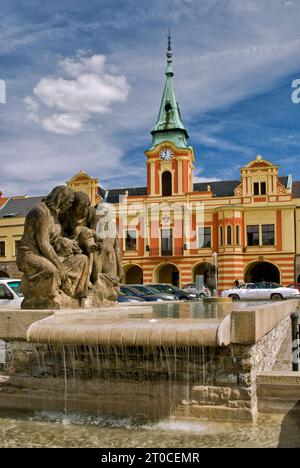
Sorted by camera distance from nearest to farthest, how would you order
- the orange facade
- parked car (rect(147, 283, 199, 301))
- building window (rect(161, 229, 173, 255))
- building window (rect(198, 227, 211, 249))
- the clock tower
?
parked car (rect(147, 283, 199, 301))
the orange facade
building window (rect(198, 227, 211, 249))
building window (rect(161, 229, 173, 255))
the clock tower

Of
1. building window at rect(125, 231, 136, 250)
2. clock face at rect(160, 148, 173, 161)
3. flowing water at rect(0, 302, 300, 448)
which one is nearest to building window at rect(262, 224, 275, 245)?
clock face at rect(160, 148, 173, 161)

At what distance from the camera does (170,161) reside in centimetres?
5125

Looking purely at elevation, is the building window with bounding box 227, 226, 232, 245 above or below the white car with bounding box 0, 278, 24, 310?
above

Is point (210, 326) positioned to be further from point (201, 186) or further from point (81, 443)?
point (201, 186)

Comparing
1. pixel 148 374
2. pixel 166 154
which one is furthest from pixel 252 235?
pixel 148 374

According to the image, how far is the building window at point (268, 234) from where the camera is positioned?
47500mm

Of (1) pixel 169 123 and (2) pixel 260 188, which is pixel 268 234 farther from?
(1) pixel 169 123

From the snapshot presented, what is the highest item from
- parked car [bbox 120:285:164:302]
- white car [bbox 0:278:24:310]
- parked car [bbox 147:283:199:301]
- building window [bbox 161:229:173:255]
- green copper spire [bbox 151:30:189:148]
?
green copper spire [bbox 151:30:189:148]

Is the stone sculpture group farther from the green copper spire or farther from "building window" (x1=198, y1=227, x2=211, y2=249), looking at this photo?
the green copper spire

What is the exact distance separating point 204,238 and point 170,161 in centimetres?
824

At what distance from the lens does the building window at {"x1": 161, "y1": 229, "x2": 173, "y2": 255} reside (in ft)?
164

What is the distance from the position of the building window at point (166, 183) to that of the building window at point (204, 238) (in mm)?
4782

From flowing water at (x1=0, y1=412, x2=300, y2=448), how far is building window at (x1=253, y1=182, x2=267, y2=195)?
143ft

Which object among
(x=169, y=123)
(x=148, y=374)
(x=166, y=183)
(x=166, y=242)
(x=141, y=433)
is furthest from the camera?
(x=169, y=123)
